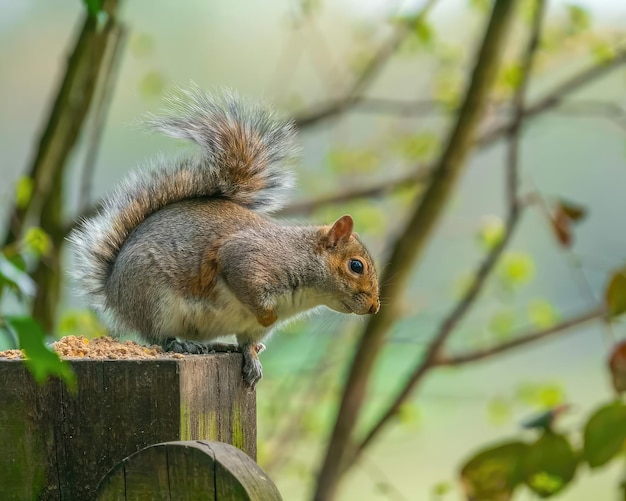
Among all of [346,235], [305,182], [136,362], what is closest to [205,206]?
[346,235]

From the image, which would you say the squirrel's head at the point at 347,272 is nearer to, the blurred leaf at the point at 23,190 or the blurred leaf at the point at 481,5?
the blurred leaf at the point at 23,190

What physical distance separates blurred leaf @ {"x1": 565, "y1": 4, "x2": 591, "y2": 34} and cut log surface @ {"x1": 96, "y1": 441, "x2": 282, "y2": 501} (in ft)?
8.93

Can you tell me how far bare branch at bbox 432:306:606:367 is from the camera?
2.98 metres

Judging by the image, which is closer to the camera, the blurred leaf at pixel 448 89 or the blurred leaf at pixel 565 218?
the blurred leaf at pixel 565 218

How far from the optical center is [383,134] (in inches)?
164

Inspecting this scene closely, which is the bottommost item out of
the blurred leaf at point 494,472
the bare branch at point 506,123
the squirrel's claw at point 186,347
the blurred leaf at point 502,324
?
the blurred leaf at point 494,472

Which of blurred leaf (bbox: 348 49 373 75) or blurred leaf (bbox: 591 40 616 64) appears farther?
blurred leaf (bbox: 348 49 373 75)

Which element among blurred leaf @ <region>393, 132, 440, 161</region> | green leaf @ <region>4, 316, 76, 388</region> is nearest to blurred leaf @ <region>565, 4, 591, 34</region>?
blurred leaf @ <region>393, 132, 440, 161</region>

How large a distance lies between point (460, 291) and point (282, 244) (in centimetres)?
242

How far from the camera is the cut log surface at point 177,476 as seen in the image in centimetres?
91

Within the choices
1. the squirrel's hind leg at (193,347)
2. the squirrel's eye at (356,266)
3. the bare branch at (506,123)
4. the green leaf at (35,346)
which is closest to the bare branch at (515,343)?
the bare branch at (506,123)

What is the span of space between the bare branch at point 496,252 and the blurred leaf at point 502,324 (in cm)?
77

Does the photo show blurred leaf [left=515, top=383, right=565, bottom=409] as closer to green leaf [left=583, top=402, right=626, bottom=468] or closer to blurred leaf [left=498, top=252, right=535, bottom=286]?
blurred leaf [left=498, top=252, right=535, bottom=286]

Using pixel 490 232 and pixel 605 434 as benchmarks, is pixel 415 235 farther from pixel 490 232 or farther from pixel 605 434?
pixel 605 434
